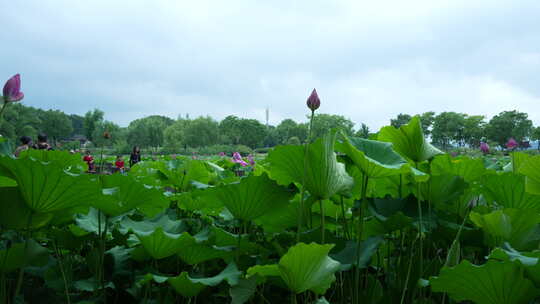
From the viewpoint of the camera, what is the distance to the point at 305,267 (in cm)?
61

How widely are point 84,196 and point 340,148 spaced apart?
536 millimetres

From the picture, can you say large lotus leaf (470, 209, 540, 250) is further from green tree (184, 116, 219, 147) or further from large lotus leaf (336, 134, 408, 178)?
green tree (184, 116, 219, 147)

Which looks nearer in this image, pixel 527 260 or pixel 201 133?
pixel 527 260

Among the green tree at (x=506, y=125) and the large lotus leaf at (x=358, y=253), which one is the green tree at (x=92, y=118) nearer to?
the green tree at (x=506, y=125)

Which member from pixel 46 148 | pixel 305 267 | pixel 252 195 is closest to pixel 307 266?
pixel 305 267

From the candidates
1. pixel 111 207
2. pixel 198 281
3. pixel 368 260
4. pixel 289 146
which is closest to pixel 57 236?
pixel 111 207

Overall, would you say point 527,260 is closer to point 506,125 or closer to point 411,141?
point 411,141

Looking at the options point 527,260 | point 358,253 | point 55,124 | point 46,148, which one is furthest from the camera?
point 55,124

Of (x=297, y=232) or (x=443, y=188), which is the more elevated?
(x=443, y=188)

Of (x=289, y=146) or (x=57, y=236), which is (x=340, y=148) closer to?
(x=289, y=146)

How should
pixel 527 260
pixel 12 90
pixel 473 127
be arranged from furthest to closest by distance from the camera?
pixel 473 127 < pixel 12 90 < pixel 527 260

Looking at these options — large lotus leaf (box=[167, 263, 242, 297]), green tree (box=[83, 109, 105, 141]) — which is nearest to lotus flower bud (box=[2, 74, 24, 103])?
large lotus leaf (box=[167, 263, 242, 297])

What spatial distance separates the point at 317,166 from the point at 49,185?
511 millimetres

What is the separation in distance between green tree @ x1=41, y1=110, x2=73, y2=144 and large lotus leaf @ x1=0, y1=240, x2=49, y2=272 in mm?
62253
